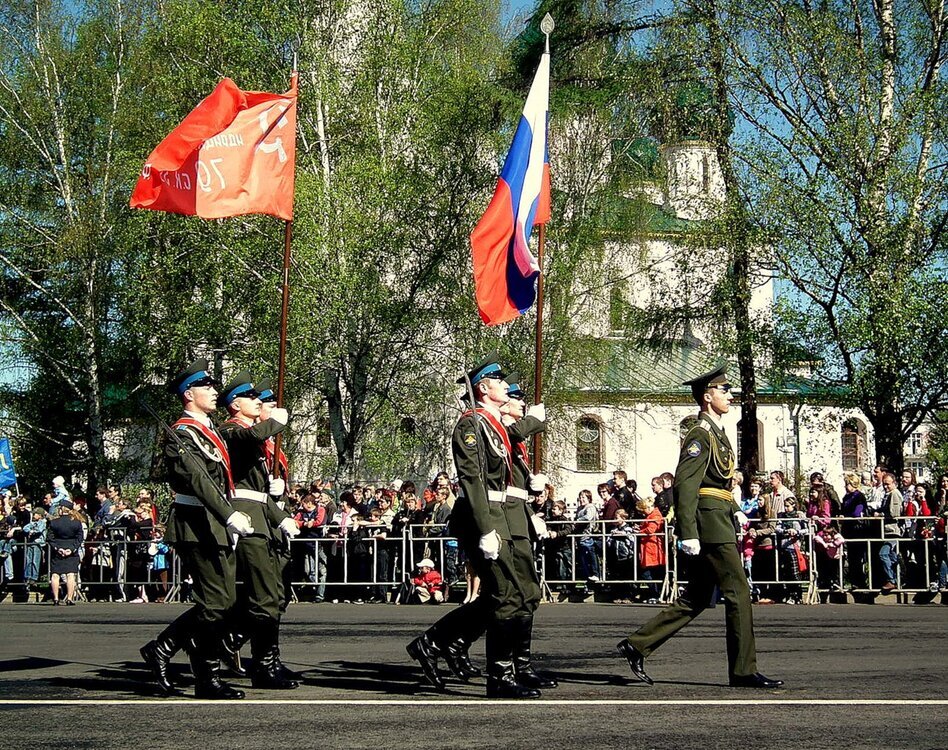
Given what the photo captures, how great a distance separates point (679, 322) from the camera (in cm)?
3262

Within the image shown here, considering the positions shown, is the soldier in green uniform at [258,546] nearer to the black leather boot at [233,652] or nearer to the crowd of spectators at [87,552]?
the black leather boot at [233,652]

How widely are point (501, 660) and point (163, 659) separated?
7.00 ft

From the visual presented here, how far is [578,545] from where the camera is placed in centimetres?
2284

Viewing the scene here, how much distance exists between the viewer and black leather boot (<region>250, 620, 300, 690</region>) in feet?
31.0

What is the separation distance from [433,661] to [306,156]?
92.4 feet

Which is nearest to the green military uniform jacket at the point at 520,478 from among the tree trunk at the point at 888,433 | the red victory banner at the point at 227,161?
the red victory banner at the point at 227,161

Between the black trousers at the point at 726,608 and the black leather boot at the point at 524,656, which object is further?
the black trousers at the point at 726,608

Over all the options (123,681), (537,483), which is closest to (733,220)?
(537,483)

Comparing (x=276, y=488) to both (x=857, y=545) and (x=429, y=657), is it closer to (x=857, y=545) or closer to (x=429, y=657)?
(x=429, y=657)

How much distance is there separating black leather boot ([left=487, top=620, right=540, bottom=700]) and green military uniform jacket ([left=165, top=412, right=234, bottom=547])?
→ 1749 mm

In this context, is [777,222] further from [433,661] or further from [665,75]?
[433,661]

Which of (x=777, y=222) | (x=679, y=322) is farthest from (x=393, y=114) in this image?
(x=777, y=222)

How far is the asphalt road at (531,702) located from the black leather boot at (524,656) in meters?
0.14

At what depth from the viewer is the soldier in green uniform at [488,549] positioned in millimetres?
8922
